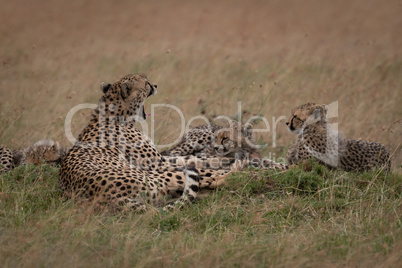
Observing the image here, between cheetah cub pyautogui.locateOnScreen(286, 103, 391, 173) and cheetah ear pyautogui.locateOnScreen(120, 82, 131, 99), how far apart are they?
1.77 metres

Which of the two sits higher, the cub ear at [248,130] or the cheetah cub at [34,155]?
the cub ear at [248,130]

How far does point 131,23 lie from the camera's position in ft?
43.6

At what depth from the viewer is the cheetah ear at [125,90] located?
232 inches

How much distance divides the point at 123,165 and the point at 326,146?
7.15ft

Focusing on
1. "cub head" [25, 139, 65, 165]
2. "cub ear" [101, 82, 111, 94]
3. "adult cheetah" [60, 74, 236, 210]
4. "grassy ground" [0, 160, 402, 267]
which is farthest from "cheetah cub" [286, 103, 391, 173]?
"cub head" [25, 139, 65, 165]

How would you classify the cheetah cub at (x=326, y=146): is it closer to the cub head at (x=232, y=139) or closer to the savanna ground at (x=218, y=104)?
the savanna ground at (x=218, y=104)

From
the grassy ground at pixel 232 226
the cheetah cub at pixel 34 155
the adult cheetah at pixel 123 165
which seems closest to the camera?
the grassy ground at pixel 232 226

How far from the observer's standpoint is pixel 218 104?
7793 mm

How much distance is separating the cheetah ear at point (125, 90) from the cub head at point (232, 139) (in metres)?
1.13

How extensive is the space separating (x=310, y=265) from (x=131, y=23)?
10.6m

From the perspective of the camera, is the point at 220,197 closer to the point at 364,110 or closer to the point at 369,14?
the point at 364,110

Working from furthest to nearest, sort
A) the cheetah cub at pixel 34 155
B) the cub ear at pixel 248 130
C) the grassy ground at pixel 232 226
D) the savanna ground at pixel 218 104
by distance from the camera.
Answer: the cub ear at pixel 248 130
the cheetah cub at pixel 34 155
the savanna ground at pixel 218 104
the grassy ground at pixel 232 226

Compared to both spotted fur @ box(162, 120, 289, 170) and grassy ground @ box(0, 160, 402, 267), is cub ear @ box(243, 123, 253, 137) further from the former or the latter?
grassy ground @ box(0, 160, 402, 267)

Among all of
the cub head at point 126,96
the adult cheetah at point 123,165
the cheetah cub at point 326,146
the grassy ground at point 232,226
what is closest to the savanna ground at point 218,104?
the grassy ground at point 232,226
